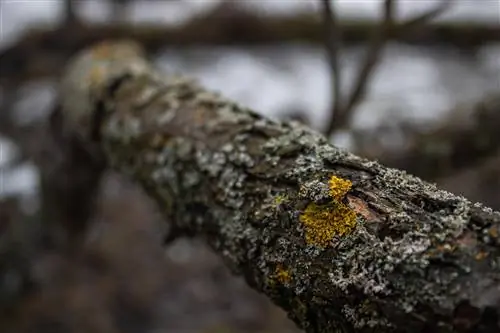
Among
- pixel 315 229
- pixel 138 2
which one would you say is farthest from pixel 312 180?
pixel 138 2

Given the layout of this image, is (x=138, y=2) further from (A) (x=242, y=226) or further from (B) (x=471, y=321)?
(B) (x=471, y=321)

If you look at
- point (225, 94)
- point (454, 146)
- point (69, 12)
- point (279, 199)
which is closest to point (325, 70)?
point (225, 94)

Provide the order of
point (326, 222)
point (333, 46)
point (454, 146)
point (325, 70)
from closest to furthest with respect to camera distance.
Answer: point (326, 222) → point (333, 46) → point (454, 146) → point (325, 70)

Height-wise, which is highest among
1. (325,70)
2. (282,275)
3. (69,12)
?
(282,275)

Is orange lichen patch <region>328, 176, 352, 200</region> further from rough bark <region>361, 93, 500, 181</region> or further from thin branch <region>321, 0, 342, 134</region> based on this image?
rough bark <region>361, 93, 500, 181</region>

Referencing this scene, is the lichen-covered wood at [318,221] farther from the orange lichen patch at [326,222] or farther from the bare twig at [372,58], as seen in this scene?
the bare twig at [372,58]

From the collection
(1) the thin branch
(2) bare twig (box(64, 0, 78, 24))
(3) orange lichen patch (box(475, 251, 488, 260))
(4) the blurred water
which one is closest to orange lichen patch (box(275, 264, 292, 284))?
(3) orange lichen patch (box(475, 251, 488, 260))

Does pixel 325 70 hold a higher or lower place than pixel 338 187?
lower

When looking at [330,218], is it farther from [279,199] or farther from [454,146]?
[454,146]
